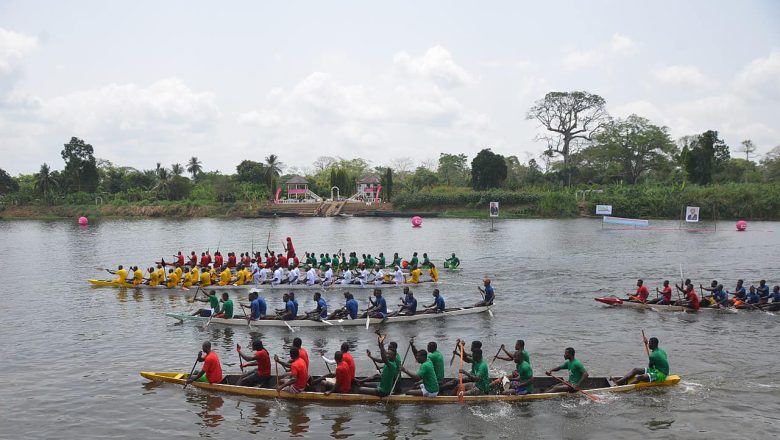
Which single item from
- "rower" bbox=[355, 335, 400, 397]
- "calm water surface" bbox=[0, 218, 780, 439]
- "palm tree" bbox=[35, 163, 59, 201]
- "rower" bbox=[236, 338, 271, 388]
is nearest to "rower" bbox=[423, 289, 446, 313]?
"calm water surface" bbox=[0, 218, 780, 439]

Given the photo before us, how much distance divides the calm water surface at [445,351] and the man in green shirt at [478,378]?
372 mm

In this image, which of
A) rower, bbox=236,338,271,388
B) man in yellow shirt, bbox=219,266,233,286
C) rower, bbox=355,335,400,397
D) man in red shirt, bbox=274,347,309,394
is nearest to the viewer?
rower, bbox=355,335,400,397

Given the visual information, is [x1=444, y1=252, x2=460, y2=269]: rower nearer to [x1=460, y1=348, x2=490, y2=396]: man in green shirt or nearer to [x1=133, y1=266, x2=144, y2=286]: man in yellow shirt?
[x1=133, y1=266, x2=144, y2=286]: man in yellow shirt

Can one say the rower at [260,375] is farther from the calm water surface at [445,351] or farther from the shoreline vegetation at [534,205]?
the shoreline vegetation at [534,205]

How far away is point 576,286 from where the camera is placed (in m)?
31.1

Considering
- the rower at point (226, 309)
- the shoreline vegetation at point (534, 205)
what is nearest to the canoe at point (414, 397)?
the rower at point (226, 309)

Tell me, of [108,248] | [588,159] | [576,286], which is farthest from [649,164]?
[108,248]

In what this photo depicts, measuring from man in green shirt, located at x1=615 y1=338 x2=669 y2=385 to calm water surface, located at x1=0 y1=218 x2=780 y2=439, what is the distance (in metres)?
0.39

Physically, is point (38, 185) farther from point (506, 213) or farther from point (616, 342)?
point (616, 342)

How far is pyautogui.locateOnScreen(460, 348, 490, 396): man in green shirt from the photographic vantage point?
1438 cm

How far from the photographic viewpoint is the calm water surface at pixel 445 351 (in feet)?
45.2

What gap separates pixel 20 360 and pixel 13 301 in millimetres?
11836

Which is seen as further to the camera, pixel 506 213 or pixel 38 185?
pixel 38 185

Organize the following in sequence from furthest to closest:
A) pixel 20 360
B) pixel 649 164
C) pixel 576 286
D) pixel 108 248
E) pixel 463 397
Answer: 1. pixel 649 164
2. pixel 108 248
3. pixel 576 286
4. pixel 20 360
5. pixel 463 397
